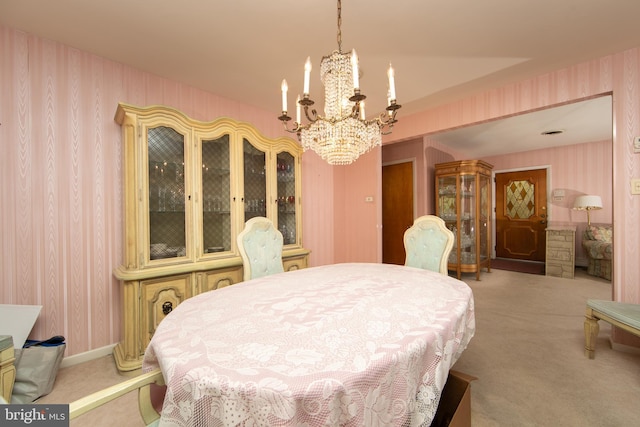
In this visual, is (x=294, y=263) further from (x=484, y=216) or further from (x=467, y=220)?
(x=484, y=216)

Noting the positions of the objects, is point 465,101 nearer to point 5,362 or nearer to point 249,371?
point 249,371

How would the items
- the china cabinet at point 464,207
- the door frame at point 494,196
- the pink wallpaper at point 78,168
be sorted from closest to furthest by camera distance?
1. the pink wallpaper at point 78,168
2. the china cabinet at point 464,207
3. the door frame at point 494,196

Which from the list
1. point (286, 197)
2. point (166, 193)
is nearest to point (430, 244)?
point (286, 197)

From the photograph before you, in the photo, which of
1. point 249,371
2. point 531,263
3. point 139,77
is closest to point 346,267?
point 249,371

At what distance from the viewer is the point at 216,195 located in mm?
2480

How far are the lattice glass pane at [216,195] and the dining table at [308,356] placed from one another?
120 centimetres

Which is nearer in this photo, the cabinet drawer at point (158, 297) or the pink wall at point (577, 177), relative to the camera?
the cabinet drawer at point (158, 297)

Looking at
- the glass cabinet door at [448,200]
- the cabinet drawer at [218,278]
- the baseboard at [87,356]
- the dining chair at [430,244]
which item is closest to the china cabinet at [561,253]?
the glass cabinet door at [448,200]

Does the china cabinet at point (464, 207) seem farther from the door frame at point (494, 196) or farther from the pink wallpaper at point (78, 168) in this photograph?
the pink wallpaper at point (78, 168)

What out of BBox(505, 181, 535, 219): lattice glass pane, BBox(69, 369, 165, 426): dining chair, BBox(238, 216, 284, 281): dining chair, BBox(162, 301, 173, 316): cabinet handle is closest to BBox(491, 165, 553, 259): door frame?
BBox(505, 181, 535, 219): lattice glass pane

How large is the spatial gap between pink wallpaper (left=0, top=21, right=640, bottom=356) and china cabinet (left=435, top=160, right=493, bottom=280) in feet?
6.43

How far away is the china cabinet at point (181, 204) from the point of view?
198 cm

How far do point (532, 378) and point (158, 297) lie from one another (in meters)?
2.71

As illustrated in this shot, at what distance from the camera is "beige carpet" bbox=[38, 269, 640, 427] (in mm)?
1449
